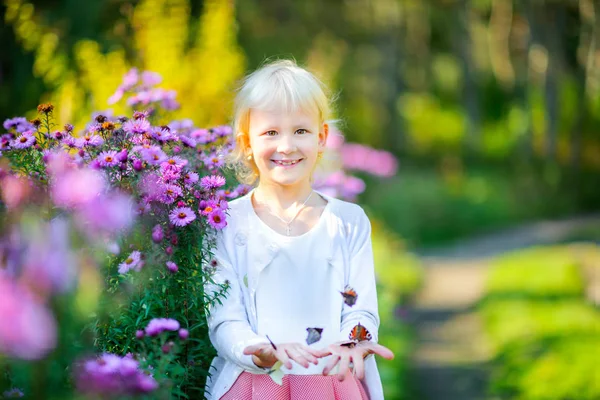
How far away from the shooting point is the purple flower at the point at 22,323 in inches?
50.9

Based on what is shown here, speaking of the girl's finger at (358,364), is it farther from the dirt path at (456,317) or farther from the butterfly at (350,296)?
the dirt path at (456,317)

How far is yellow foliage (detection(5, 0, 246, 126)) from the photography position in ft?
17.2

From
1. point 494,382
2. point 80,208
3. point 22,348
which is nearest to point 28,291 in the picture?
point 22,348

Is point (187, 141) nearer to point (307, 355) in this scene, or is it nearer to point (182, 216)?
point (182, 216)

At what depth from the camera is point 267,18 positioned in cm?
1560

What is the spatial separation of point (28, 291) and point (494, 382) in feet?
13.8

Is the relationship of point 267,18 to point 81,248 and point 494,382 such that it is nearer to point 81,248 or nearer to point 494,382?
point 494,382

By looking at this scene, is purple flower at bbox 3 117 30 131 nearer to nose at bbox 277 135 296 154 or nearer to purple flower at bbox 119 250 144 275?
purple flower at bbox 119 250 144 275

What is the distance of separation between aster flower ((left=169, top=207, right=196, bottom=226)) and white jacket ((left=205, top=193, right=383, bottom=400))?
0.40 ft

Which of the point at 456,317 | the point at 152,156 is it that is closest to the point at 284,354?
the point at 152,156

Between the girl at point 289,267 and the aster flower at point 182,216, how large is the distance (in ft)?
0.40

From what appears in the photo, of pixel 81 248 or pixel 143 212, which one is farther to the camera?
pixel 143 212

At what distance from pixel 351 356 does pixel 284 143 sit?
0.59 metres

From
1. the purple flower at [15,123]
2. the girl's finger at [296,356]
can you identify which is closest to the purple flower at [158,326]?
the girl's finger at [296,356]
